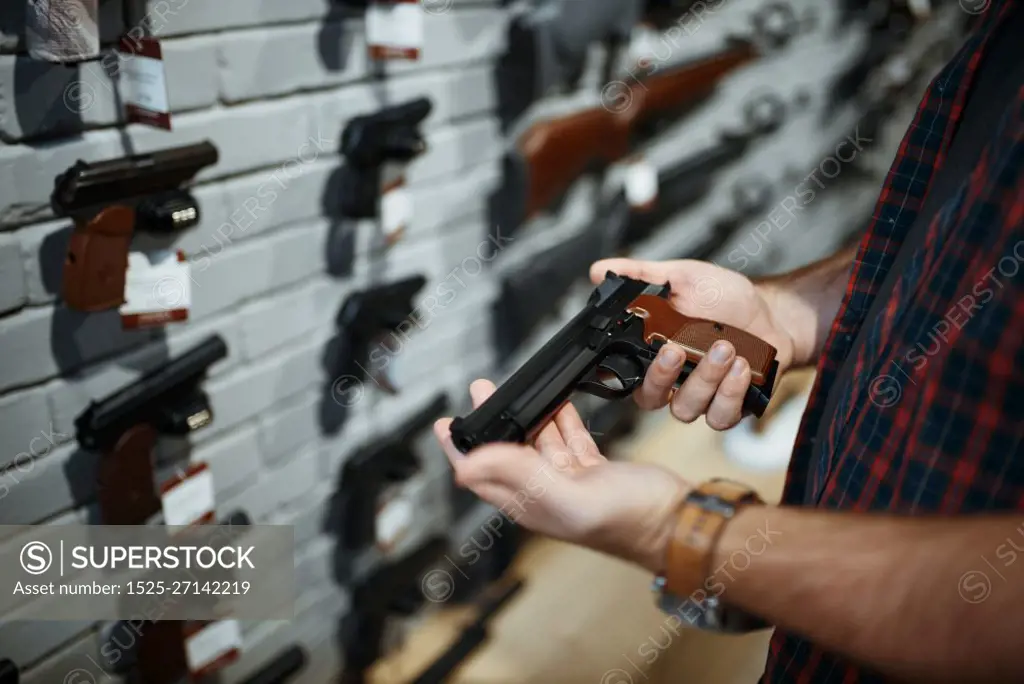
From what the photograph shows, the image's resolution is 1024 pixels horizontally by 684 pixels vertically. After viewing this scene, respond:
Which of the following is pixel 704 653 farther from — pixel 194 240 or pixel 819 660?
pixel 194 240

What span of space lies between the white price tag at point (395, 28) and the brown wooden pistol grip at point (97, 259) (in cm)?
52

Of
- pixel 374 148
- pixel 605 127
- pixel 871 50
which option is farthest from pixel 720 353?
pixel 871 50

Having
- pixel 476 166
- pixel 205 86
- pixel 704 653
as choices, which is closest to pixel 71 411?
pixel 205 86

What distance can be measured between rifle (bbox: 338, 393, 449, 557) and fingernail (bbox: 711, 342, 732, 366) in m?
0.81

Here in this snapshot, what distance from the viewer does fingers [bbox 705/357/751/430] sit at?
3.11ft

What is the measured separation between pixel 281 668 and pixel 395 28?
3.63 ft

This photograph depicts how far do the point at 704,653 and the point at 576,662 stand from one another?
296 millimetres

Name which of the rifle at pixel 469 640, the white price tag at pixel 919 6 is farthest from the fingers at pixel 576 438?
the white price tag at pixel 919 6

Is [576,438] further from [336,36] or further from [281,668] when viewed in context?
[281,668]

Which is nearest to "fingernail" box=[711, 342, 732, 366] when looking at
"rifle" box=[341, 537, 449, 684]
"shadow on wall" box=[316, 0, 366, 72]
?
"shadow on wall" box=[316, 0, 366, 72]

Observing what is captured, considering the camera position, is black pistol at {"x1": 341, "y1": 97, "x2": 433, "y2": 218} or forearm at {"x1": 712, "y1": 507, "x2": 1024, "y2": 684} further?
black pistol at {"x1": 341, "y1": 97, "x2": 433, "y2": 218}

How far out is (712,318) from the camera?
3.52ft

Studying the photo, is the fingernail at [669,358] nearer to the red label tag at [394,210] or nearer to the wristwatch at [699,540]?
the wristwatch at [699,540]

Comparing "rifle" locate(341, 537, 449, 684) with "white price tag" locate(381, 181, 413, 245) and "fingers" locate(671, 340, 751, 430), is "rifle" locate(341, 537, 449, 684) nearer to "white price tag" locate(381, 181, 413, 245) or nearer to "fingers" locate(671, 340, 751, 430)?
"white price tag" locate(381, 181, 413, 245)
